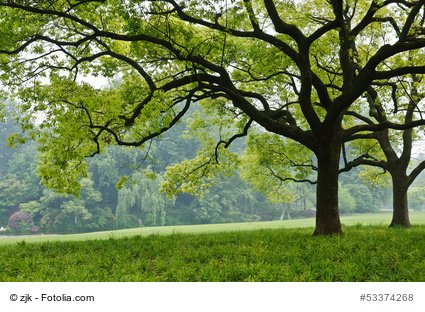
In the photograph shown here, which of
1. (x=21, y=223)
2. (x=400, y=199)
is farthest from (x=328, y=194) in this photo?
(x=21, y=223)

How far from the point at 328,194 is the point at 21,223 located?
54.1m

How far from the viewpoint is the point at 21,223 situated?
57.4m

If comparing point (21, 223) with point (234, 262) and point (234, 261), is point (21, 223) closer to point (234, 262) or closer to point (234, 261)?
point (234, 261)

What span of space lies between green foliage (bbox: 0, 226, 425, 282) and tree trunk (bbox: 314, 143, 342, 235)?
1079 mm

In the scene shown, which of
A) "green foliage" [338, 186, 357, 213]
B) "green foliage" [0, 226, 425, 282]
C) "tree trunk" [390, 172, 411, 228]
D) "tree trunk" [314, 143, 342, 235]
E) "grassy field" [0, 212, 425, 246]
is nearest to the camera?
"green foliage" [0, 226, 425, 282]

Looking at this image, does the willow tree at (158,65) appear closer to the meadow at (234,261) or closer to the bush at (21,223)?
the meadow at (234,261)

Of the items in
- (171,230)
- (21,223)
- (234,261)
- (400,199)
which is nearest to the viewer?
(234,261)

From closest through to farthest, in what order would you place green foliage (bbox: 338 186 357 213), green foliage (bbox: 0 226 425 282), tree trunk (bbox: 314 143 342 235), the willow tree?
1. green foliage (bbox: 0 226 425 282)
2. the willow tree
3. tree trunk (bbox: 314 143 342 235)
4. green foliage (bbox: 338 186 357 213)

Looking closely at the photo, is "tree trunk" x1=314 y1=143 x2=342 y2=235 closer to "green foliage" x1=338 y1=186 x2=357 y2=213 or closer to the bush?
the bush

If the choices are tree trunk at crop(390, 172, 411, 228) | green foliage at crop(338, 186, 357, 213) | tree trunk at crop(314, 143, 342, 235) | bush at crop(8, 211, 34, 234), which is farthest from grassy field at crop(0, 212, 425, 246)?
green foliage at crop(338, 186, 357, 213)

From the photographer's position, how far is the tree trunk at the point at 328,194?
1441 cm

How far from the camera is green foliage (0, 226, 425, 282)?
8406 mm

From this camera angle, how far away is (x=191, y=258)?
1061cm
